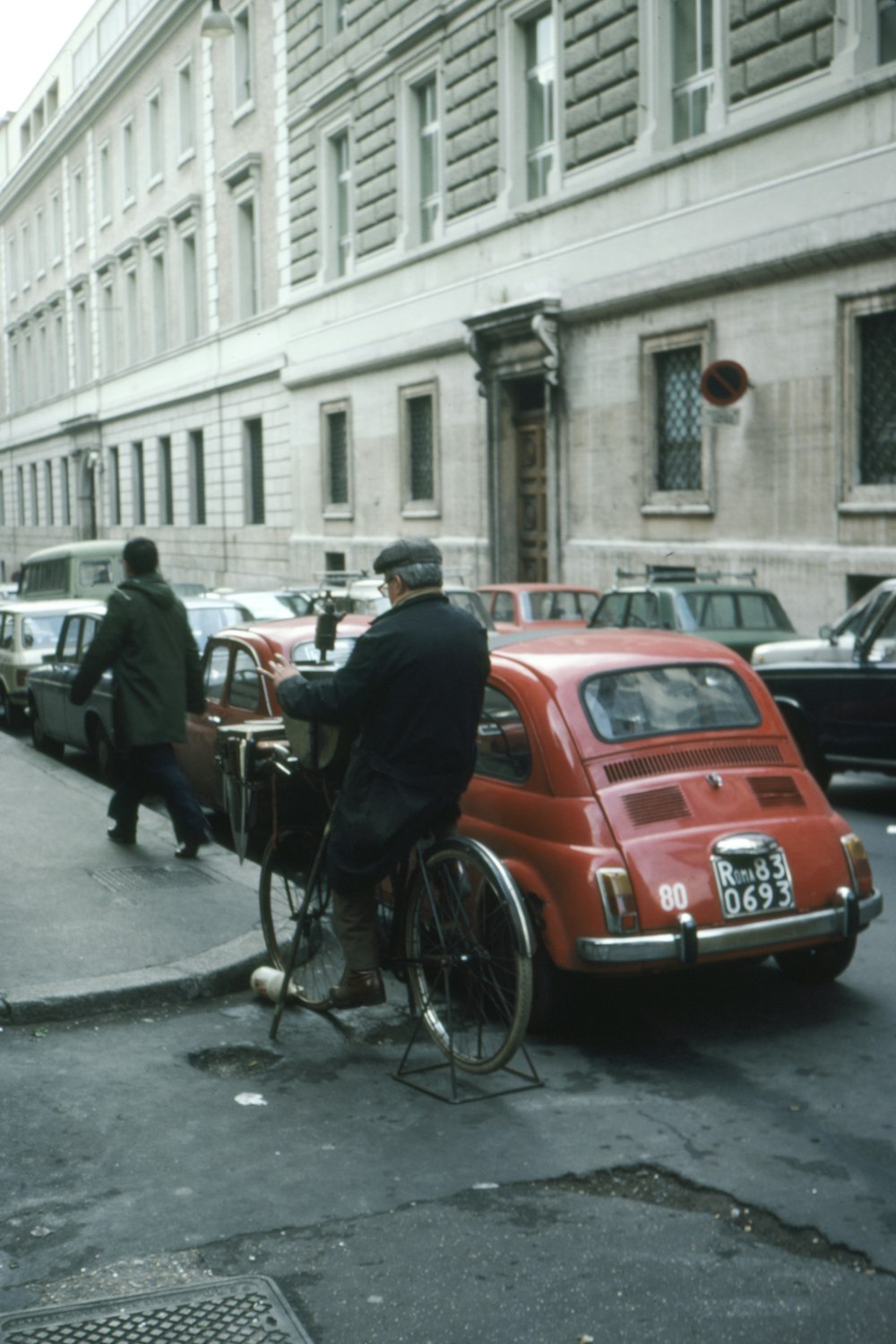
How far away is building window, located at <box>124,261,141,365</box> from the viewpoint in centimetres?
4628

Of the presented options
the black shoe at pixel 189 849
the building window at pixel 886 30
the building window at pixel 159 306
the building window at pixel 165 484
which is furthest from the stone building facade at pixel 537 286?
the black shoe at pixel 189 849

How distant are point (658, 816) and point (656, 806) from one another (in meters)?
0.05

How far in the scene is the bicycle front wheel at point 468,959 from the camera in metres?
5.15

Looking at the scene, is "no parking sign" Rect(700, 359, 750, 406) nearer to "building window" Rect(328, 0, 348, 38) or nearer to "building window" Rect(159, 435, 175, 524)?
"building window" Rect(328, 0, 348, 38)

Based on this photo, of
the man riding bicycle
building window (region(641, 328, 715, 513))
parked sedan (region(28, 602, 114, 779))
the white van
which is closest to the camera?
the man riding bicycle

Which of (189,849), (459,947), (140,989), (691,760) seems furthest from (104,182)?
(459,947)

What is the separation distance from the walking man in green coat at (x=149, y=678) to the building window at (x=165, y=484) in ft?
113

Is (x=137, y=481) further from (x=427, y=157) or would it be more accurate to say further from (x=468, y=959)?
(x=468, y=959)

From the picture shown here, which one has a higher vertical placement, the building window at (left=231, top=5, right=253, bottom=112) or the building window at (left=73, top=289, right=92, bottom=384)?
the building window at (left=231, top=5, right=253, bottom=112)

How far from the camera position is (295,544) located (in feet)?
111

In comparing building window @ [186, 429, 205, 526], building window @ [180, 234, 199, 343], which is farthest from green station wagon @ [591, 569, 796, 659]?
building window @ [180, 234, 199, 343]

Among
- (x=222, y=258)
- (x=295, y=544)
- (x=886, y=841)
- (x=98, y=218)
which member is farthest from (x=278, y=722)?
(x=98, y=218)

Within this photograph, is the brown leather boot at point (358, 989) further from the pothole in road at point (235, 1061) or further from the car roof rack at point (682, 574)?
the car roof rack at point (682, 574)

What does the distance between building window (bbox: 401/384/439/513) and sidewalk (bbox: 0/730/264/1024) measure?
17758 millimetres
